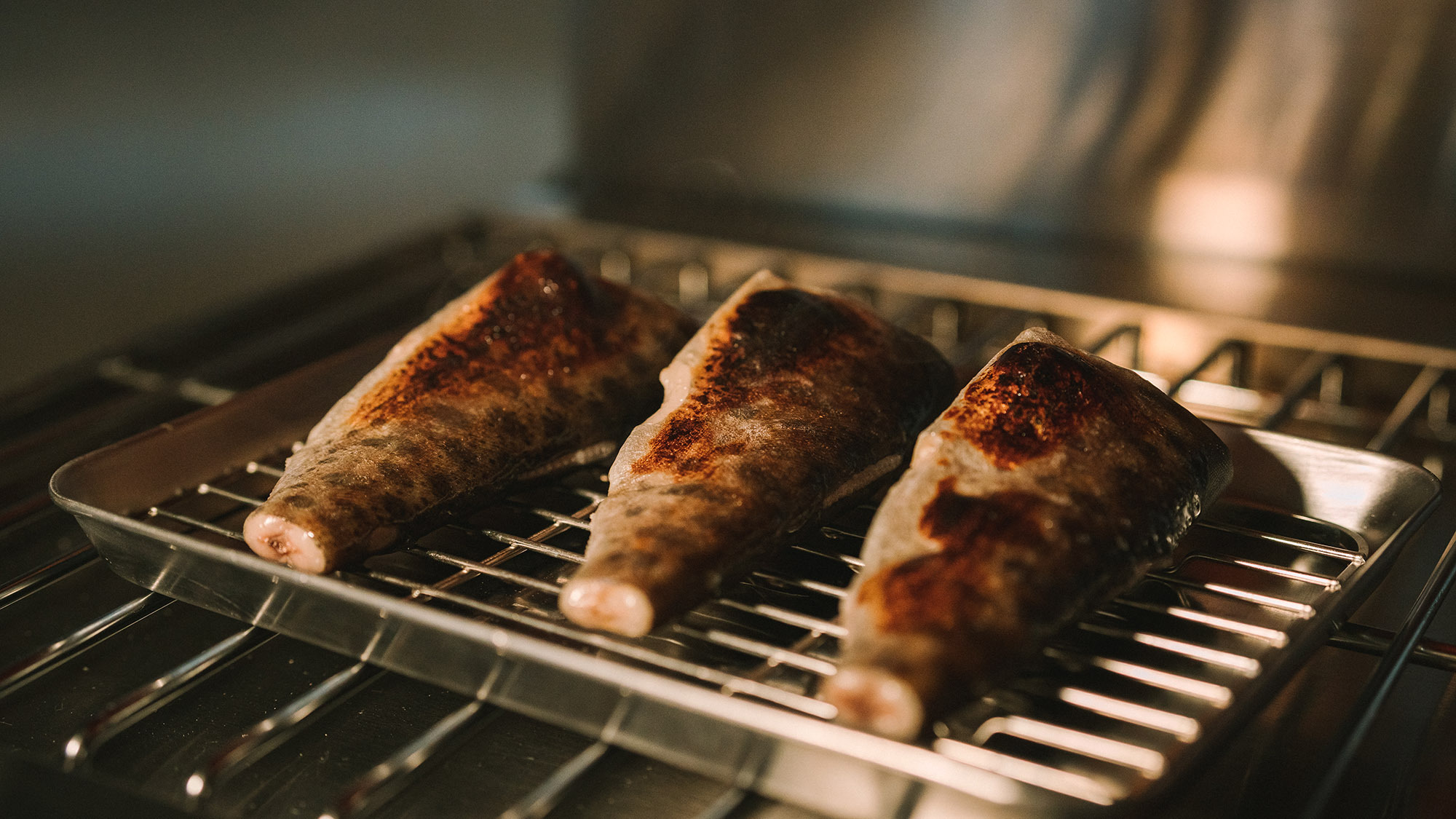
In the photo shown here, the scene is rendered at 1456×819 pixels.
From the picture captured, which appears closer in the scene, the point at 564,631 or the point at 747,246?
the point at 564,631

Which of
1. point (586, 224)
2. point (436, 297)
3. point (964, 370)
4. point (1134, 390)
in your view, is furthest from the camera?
point (586, 224)

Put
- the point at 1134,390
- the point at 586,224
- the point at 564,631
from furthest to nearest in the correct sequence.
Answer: the point at 586,224 < the point at 1134,390 < the point at 564,631

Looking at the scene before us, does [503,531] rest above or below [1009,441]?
below

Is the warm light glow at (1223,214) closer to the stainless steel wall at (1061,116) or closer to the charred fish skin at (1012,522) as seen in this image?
the stainless steel wall at (1061,116)

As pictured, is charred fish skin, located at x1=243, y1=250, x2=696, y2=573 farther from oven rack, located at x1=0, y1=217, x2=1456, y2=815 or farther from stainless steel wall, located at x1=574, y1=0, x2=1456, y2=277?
stainless steel wall, located at x1=574, y1=0, x2=1456, y2=277

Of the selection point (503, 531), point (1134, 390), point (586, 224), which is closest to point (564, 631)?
point (503, 531)

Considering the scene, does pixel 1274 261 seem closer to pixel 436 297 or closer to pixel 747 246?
pixel 747 246

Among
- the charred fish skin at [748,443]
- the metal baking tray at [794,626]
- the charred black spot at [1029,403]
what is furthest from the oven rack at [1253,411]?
the charred black spot at [1029,403]
